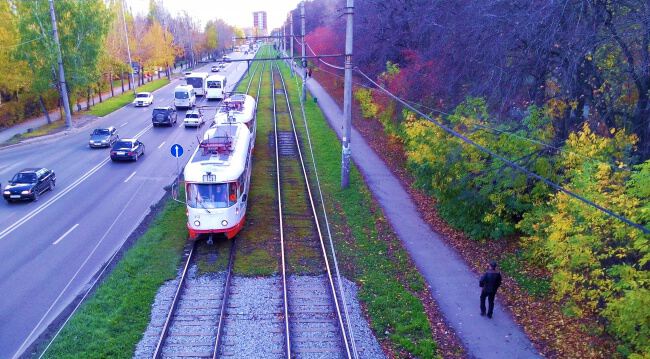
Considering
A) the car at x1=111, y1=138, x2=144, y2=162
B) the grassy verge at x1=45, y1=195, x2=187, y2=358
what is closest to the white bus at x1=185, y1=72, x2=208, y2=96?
the car at x1=111, y1=138, x2=144, y2=162

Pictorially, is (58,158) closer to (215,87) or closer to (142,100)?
(142,100)

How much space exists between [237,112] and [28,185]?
10132 millimetres

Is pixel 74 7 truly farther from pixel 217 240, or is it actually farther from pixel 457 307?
pixel 457 307

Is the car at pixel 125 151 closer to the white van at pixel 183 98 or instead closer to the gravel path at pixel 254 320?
the gravel path at pixel 254 320

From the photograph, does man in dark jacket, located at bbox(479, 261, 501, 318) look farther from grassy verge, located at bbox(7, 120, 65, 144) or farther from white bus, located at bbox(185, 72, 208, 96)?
white bus, located at bbox(185, 72, 208, 96)

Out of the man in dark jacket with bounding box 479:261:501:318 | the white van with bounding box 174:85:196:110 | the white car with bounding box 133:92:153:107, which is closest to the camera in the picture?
the man in dark jacket with bounding box 479:261:501:318

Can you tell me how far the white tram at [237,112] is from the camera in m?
24.8

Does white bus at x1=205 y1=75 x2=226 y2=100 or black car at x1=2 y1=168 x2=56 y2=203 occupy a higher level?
white bus at x1=205 y1=75 x2=226 y2=100

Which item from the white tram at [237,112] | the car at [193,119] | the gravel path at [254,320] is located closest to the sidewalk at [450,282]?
the gravel path at [254,320]

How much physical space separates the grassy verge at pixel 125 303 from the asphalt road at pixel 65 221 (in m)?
0.87

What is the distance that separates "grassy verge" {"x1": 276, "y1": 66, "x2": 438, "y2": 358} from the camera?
12.1 m

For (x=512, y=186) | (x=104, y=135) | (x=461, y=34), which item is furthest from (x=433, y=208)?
(x=104, y=135)

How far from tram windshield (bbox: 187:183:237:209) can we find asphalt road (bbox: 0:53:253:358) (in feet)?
10.7

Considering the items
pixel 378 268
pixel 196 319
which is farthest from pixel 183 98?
pixel 196 319
